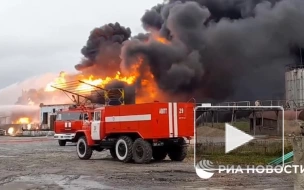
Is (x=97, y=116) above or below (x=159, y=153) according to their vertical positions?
above

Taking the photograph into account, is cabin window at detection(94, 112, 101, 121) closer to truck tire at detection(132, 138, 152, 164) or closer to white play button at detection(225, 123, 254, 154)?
truck tire at detection(132, 138, 152, 164)

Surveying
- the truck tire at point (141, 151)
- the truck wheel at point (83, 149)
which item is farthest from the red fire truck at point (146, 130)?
the truck wheel at point (83, 149)

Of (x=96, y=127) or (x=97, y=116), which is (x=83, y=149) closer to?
(x=96, y=127)

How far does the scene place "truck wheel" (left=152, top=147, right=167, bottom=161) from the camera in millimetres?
19875

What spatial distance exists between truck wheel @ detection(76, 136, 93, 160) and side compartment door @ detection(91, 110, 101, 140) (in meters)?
0.69

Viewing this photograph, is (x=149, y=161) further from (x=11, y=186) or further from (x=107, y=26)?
(x=107, y=26)

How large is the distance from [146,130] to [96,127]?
3.24 meters

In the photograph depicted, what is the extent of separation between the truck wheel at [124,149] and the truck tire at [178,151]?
197cm

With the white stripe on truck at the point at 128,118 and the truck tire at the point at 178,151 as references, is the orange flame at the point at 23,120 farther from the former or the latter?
the truck tire at the point at 178,151

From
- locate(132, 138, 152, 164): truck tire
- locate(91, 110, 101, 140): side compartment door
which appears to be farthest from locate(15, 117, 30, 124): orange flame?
locate(132, 138, 152, 164): truck tire

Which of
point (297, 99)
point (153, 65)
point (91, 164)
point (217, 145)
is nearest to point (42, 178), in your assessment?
point (91, 164)

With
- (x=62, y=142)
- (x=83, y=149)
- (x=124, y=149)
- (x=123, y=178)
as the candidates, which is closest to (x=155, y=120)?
(x=124, y=149)

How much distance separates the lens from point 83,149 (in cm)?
2131
